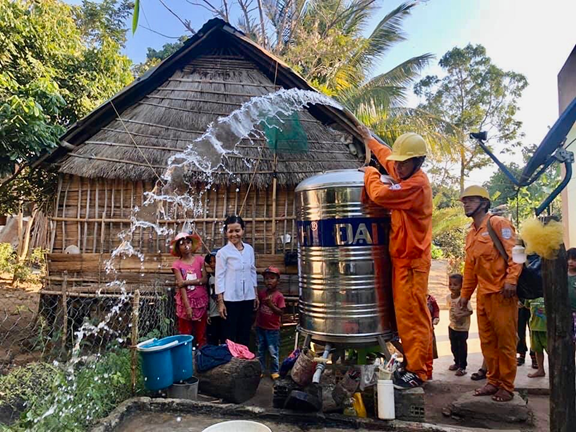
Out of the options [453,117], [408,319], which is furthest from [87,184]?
[453,117]

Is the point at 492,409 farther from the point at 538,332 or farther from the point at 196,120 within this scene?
the point at 196,120

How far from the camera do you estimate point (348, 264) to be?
3.44m

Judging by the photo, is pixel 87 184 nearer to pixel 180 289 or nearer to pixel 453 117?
pixel 180 289

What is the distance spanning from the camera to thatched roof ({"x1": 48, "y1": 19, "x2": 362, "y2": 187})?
20.1ft

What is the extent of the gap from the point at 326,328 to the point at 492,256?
1.80 m

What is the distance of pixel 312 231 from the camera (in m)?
3.62

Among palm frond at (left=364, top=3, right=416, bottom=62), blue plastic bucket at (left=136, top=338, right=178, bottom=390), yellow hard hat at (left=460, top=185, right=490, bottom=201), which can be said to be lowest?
blue plastic bucket at (left=136, top=338, right=178, bottom=390)

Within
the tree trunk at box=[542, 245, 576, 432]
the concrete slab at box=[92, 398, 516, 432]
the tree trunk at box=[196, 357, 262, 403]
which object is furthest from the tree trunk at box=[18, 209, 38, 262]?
the tree trunk at box=[542, 245, 576, 432]

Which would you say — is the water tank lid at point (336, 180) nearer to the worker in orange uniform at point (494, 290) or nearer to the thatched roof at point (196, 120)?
the worker in orange uniform at point (494, 290)

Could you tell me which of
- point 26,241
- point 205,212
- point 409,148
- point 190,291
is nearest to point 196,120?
point 205,212

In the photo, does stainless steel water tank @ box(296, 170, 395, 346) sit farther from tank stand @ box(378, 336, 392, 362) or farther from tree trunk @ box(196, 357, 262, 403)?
tree trunk @ box(196, 357, 262, 403)

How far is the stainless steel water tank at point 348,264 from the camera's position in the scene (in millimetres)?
3428

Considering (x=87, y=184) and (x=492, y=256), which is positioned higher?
(x=87, y=184)

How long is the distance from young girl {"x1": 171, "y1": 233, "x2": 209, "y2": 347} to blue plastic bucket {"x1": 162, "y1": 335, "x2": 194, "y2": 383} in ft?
2.79
